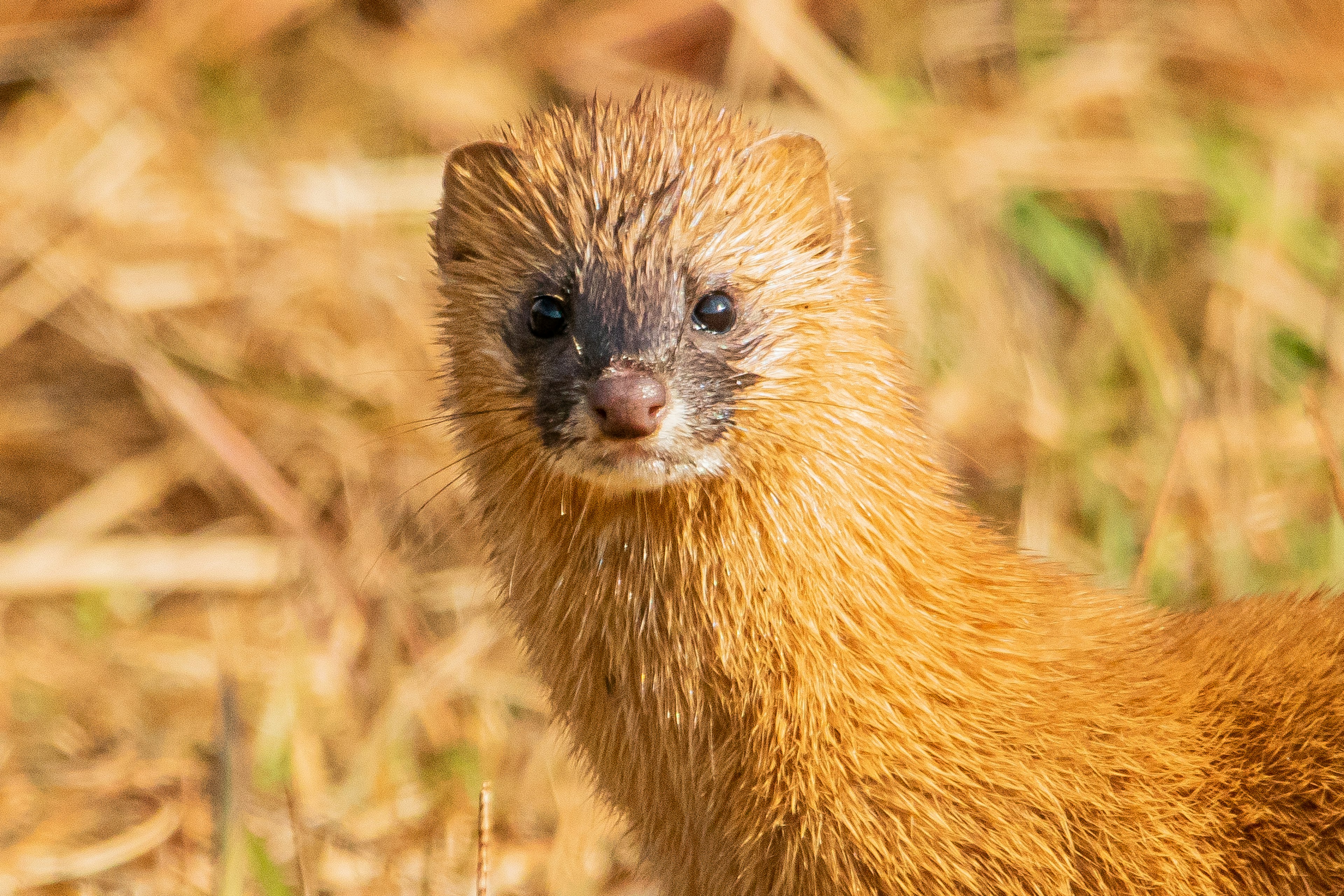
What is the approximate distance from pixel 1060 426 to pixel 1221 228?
1.05 meters

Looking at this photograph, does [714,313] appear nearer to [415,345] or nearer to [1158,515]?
[1158,515]

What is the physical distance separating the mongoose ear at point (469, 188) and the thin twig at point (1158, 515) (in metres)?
1.47

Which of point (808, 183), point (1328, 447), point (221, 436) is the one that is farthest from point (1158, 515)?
point (221, 436)

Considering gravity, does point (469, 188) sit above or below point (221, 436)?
above

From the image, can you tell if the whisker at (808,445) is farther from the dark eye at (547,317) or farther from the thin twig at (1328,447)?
the thin twig at (1328,447)

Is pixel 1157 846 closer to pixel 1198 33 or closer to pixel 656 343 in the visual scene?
pixel 656 343

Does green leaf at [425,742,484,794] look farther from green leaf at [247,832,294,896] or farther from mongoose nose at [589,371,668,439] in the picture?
mongoose nose at [589,371,668,439]

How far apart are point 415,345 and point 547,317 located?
2379mm

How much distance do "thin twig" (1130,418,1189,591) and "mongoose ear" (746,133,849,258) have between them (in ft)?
3.41

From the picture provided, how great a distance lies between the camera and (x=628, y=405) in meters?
2.07

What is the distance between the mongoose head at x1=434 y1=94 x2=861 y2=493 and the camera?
7.16 ft

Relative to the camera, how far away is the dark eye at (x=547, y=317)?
233 centimetres

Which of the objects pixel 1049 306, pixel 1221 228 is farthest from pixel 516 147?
pixel 1221 228

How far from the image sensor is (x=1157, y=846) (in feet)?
7.29
